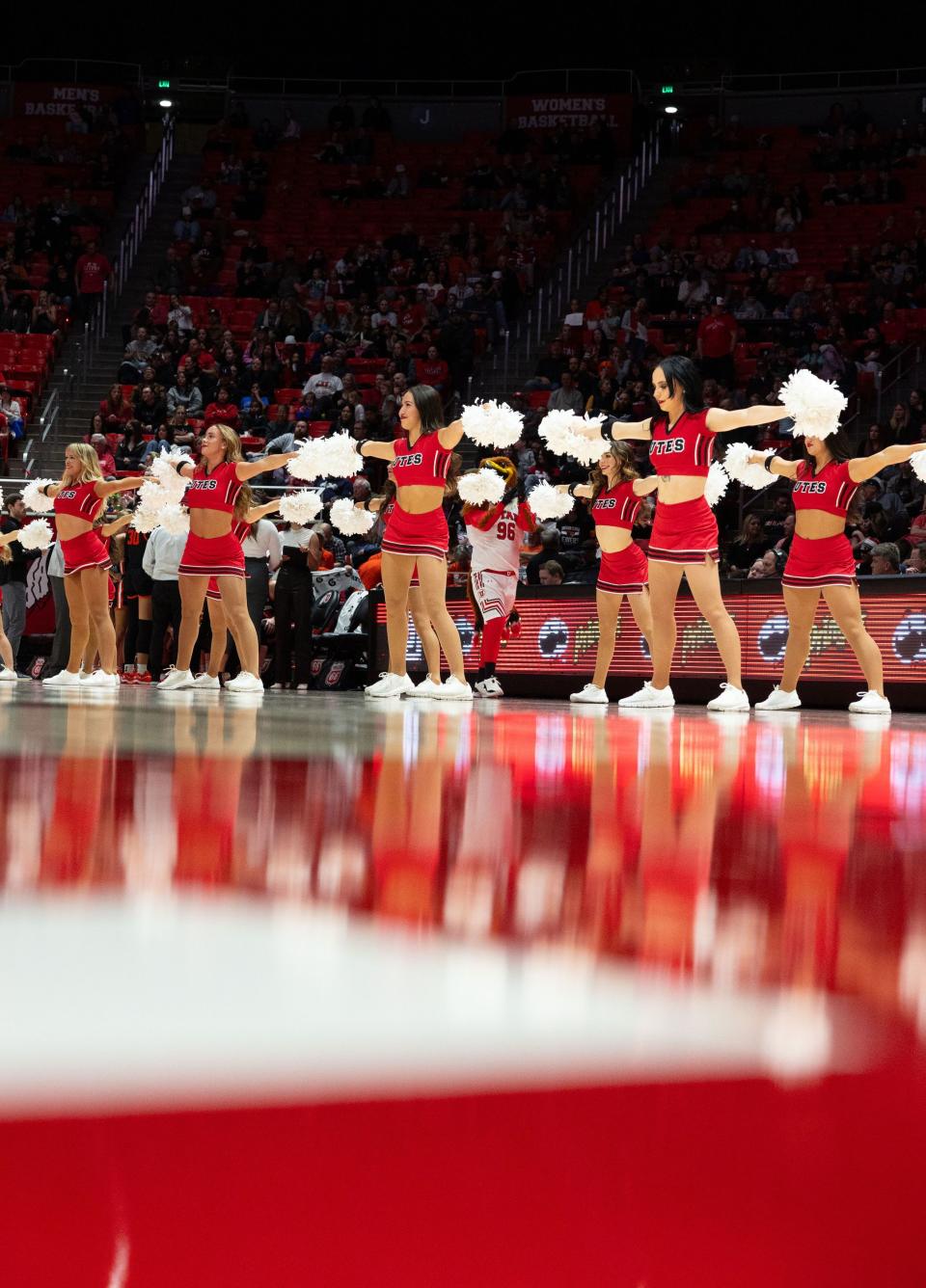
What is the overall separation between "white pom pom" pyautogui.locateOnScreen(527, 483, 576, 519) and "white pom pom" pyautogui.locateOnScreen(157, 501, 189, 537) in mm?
2876

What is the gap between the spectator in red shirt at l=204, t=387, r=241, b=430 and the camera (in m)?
19.5

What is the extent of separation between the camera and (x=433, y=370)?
2059 centimetres

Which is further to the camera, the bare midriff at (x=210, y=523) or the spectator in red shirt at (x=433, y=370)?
the spectator in red shirt at (x=433, y=370)

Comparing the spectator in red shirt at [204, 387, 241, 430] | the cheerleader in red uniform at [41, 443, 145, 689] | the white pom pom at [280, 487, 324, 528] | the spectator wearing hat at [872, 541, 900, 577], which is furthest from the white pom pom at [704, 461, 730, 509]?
the spectator in red shirt at [204, 387, 241, 430]

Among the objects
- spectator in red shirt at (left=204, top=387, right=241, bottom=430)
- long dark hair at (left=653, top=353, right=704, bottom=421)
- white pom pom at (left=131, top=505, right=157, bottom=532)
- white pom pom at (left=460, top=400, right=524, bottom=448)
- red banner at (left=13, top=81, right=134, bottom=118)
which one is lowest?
white pom pom at (left=131, top=505, right=157, bottom=532)

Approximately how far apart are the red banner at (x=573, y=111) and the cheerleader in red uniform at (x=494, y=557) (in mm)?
18123

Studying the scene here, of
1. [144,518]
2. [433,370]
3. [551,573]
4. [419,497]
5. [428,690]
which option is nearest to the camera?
[419,497]

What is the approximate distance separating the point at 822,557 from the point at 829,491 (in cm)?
45

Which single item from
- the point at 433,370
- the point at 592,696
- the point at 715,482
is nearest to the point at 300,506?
the point at 592,696

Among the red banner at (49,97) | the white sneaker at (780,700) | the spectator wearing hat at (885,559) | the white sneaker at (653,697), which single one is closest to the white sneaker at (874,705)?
the white sneaker at (780,700)

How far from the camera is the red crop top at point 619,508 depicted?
33.3 feet

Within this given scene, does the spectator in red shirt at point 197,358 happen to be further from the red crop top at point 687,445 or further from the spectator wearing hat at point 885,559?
the red crop top at point 687,445

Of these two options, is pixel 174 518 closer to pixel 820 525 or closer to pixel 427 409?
pixel 427 409

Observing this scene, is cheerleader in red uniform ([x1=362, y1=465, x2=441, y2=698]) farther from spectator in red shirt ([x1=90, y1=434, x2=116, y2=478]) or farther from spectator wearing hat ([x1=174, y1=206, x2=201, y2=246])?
spectator wearing hat ([x1=174, y1=206, x2=201, y2=246])
